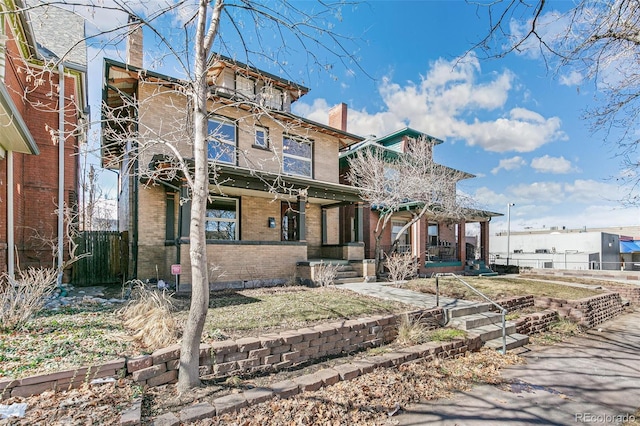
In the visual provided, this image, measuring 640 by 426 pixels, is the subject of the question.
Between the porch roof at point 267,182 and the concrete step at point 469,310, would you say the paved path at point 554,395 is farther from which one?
the porch roof at point 267,182

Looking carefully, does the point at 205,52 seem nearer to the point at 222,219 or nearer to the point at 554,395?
the point at 554,395

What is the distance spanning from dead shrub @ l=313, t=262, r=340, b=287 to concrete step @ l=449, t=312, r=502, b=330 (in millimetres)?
4154

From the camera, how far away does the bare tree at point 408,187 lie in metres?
13.4

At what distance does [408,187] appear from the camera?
43.8 feet

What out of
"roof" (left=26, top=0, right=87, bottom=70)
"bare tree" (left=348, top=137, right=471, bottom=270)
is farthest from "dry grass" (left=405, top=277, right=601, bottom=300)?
"roof" (left=26, top=0, right=87, bottom=70)

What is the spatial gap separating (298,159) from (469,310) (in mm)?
9519

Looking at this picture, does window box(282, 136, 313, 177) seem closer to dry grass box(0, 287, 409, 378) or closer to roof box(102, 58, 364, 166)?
roof box(102, 58, 364, 166)

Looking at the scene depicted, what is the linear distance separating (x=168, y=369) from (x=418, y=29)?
29.6 ft

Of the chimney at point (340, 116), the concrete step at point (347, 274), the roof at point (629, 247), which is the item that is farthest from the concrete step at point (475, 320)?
the roof at point (629, 247)

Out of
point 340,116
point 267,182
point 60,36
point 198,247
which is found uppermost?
point 60,36

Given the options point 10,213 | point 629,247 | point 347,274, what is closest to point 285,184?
point 347,274

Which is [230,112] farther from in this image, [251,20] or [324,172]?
[251,20]

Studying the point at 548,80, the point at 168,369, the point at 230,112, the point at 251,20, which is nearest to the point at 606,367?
the point at 548,80

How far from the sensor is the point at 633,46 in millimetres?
5109
